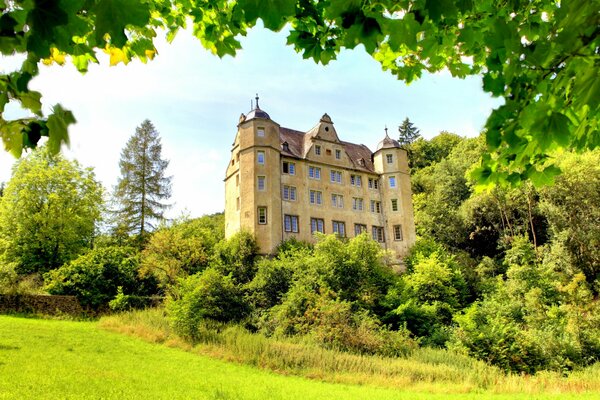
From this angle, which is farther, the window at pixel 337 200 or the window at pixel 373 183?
the window at pixel 373 183

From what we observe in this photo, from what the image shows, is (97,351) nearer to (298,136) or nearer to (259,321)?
(259,321)

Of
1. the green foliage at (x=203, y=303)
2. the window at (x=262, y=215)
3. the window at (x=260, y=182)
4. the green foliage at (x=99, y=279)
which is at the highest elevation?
the window at (x=260, y=182)

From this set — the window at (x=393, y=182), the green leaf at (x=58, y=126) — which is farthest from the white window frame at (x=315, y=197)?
the green leaf at (x=58, y=126)

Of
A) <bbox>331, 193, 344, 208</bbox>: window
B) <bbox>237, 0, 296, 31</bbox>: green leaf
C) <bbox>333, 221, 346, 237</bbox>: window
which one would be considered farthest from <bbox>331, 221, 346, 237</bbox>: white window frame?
<bbox>237, 0, 296, 31</bbox>: green leaf

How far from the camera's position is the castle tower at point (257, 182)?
3250 centimetres

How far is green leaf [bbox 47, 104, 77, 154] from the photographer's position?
80.6 inches

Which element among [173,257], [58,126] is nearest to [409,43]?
[58,126]

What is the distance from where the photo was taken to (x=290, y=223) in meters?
34.1

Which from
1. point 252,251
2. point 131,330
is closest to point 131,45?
point 131,330

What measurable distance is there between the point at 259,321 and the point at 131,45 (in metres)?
21.1

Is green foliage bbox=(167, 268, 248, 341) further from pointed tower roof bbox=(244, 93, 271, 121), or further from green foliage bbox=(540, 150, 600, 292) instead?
green foliage bbox=(540, 150, 600, 292)

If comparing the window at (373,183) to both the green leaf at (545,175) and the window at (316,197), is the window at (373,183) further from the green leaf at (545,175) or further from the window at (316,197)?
the green leaf at (545,175)

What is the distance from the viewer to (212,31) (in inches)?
219

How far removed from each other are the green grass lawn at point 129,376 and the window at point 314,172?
2004cm
